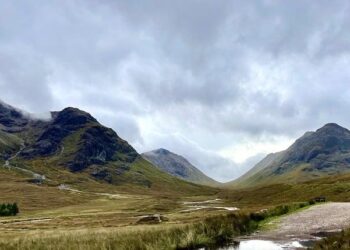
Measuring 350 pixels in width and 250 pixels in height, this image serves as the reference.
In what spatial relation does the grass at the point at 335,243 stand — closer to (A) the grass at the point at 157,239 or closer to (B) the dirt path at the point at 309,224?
(B) the dirt path at the point at 309,224

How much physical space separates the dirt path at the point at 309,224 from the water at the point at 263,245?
9.76ft

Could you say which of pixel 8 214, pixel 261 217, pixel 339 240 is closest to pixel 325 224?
pixel 261 217

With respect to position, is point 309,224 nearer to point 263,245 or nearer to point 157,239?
point 263,245

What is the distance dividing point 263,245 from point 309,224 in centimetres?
1341

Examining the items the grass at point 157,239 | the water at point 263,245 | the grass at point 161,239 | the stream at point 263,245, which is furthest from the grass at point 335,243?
the grass at point 157,239

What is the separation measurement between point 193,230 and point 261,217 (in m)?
18.8

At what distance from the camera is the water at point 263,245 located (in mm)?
32656

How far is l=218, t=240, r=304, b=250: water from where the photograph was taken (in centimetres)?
3266

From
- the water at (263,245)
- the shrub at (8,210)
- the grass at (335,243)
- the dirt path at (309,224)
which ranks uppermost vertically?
the shrub at (8,210)

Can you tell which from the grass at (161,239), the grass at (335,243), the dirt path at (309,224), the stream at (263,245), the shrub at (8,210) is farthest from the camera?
the shrub at (8,210)

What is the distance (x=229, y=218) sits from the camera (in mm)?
47750

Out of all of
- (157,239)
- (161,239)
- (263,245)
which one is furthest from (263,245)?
(157,239)

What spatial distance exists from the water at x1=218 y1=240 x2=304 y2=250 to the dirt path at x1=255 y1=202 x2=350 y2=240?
2.98 m

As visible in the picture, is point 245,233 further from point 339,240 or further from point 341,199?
point 341,199
